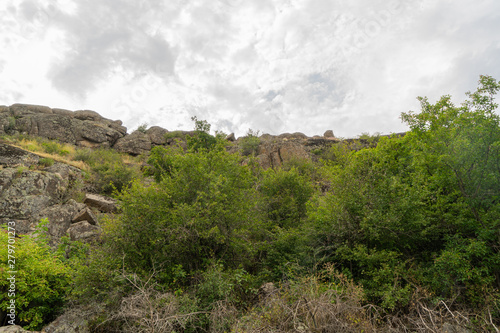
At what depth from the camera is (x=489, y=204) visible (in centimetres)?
782

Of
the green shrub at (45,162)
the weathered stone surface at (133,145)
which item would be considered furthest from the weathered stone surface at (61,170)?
the weathered stone surface at (133,145)

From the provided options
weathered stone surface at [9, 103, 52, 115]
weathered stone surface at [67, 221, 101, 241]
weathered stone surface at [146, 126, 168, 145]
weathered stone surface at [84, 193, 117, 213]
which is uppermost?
weathered stone surface at [9, 103, 52, 115]

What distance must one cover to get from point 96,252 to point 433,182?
12008 millimetres

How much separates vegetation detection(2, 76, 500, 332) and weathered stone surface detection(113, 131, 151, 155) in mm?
23739

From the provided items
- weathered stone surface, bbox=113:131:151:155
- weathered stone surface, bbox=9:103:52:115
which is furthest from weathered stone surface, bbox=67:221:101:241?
weathered stone surface, bbox=9:103:52:115

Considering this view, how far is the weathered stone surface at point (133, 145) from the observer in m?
31.0

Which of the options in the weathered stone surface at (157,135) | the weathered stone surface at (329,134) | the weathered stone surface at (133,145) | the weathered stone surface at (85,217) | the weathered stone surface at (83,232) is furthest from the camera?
the weathered stone surface at (329,134)

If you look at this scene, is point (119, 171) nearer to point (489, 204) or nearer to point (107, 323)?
point (107, 323)

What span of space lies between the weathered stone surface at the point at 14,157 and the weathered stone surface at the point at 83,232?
6475mm

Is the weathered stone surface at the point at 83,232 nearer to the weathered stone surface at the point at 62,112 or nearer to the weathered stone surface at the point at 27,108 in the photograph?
the weathered stone surface at the point at 27,108

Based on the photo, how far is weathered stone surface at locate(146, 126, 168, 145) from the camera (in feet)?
123

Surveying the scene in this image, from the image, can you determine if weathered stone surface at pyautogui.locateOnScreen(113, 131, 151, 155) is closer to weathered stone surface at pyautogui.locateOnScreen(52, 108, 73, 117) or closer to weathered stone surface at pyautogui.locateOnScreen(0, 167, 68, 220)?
weathered stone surface at pyautogui.locateOnScreen(52, 108, 73, 117)

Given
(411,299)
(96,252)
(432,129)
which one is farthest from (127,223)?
(432,129)

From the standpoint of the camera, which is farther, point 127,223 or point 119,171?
point 119,171
